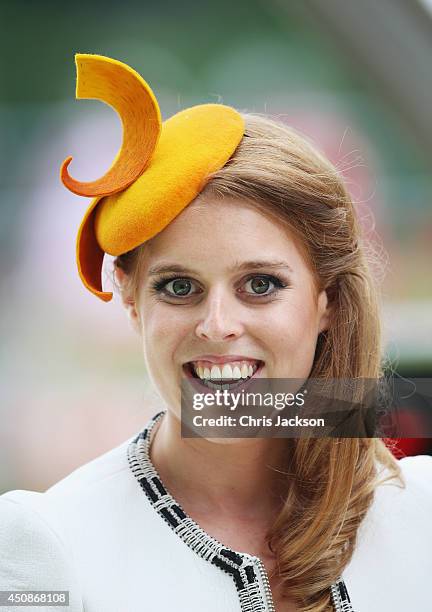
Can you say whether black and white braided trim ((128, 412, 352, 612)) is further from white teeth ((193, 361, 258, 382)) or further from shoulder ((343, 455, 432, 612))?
white teeth ((193, 361, 258, 382))

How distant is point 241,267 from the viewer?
1183mm

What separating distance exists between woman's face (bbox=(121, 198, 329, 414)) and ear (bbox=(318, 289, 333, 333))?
81 millimetres

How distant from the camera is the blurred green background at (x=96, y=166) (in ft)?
10.5

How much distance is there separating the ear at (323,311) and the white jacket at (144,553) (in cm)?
30

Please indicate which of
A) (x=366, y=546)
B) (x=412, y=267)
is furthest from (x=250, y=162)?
(x=412, y=267)

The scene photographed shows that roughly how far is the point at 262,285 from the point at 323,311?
6.6 inches

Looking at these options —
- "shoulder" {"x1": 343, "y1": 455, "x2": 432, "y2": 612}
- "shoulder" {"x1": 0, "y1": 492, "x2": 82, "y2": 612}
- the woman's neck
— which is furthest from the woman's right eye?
"shoulder" {"x1": 343, "y1": 455, "x2": 432, "y2": 612}

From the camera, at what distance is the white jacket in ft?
3.60

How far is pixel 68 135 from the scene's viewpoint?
3.73 m

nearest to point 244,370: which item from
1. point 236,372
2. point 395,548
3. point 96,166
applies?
point 236,372

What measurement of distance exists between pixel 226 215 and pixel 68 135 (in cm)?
269

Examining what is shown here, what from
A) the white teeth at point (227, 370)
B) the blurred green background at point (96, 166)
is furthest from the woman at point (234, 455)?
the blurred green background at point (96, 166)

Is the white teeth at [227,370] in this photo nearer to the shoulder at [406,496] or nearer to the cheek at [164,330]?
the cheek at [164,330]

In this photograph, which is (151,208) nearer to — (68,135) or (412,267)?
(412,267)
